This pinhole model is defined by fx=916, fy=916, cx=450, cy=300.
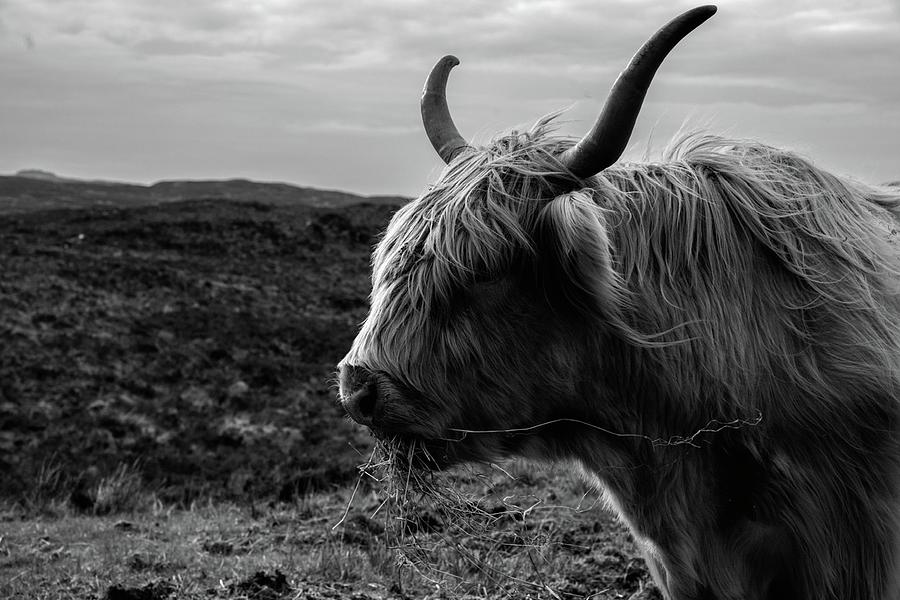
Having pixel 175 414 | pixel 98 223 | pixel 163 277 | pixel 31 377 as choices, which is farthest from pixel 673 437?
pixel 98 223

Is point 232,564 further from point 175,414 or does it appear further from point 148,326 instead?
point 148,326

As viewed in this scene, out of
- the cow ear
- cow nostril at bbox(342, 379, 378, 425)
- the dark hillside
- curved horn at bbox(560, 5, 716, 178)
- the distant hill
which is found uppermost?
the distant hill

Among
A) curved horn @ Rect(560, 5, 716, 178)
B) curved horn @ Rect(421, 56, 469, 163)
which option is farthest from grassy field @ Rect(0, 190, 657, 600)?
curved horn @ Rect(560, 5, 716, 178)

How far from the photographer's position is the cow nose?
280cm

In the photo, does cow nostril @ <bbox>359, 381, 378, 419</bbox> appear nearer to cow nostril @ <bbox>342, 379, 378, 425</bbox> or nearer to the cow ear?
cow nostril @ <bbox>342, 379, 378, 425</bbox>

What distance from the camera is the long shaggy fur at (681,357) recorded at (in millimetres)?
2822

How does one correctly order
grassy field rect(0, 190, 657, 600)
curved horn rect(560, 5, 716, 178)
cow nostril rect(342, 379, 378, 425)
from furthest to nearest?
1. grassy field rect(0, 190, 657, 600)
2. cow nostril rect(342, 379, 378, 425)
3. curved horn rect(560, 5, 716, 178)

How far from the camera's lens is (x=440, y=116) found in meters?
3.54

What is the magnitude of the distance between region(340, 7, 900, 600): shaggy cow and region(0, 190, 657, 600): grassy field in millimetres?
568

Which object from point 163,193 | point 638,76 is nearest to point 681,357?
point 638,76

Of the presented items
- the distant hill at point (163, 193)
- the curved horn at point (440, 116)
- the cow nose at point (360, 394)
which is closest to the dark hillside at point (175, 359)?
the curved horn at point (440, 116)

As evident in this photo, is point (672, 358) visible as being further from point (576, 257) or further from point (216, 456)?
point (216, 456)

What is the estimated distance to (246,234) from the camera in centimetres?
2522

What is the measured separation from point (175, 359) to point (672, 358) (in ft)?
38.7
